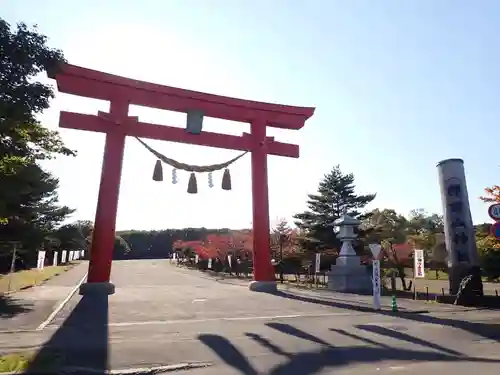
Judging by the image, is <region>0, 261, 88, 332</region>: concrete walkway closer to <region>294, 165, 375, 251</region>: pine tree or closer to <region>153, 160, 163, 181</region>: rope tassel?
<region>153, 160, 163, 181</region>: rope tassel

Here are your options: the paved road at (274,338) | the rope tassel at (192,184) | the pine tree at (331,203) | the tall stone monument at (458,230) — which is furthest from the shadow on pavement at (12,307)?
the pine tree at (331,203)

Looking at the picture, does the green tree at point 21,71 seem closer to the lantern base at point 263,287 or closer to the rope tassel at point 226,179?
the rope tassel at point 226,179

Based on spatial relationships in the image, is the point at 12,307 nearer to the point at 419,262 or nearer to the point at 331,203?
the point at 419,262

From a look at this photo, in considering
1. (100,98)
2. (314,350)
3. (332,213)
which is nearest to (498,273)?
(332,213)

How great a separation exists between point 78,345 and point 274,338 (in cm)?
395

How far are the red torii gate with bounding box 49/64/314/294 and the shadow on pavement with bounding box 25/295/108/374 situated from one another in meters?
4.34

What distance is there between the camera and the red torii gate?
16438 mm

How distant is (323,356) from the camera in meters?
7.48

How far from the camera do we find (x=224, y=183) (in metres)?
19.2

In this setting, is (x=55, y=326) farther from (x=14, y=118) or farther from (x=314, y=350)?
(x=314, y=350)

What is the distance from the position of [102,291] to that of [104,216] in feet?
9.58

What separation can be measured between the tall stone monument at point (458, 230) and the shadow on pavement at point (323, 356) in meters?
9.08

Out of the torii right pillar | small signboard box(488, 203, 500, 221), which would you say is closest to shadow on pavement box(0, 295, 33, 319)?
the torii right pillar

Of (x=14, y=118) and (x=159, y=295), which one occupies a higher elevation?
(x=14, y=118)
